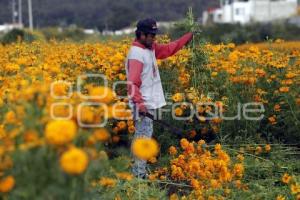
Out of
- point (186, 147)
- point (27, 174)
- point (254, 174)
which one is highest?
point (27, 174)

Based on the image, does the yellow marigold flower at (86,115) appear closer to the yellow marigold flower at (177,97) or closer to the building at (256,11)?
the yellow marigold flower at (177,97)

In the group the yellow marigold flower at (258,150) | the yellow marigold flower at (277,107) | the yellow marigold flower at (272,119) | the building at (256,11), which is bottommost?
the yellow marigold flower at (258,150)

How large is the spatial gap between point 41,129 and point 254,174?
10.7 ft

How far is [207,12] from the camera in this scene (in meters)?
70.4

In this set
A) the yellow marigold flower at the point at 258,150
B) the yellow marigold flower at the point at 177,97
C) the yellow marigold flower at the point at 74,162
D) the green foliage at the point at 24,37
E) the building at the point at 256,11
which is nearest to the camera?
the yellow marigold flower at the point at 74,162

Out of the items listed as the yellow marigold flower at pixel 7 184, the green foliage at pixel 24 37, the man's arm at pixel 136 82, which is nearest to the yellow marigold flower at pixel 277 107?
the man's arm at pixel 136 82

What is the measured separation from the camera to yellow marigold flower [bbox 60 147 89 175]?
2.36 metres

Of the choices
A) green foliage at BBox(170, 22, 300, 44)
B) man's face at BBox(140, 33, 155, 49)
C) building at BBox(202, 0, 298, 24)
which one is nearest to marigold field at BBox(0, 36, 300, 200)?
man's face at BBox(140, 33, 155, 49)

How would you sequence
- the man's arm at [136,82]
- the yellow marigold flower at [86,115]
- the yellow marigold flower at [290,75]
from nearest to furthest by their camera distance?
1. the yellow marigold flower at [86,115]
2. the man's arm at [136,82]
3. the yellow marigold flower at [290,75]

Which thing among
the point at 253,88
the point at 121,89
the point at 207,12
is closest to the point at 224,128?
the point at 253,88

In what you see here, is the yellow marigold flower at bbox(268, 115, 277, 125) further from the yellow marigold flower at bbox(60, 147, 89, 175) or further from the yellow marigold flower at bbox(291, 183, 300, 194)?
the yellow marigold flower at bbox(60, 147, 89, 175)

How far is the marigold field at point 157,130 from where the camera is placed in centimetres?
258

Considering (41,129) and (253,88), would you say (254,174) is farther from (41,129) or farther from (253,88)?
(41,129)

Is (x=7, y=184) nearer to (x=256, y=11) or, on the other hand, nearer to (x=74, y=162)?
(x=74, y=162)
